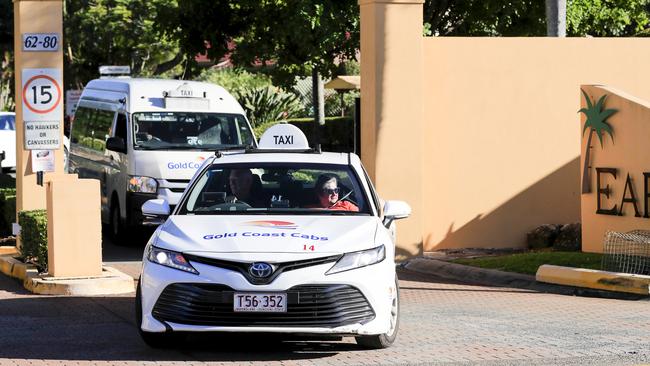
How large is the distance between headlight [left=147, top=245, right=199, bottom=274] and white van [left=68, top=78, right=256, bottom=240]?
7.99 m

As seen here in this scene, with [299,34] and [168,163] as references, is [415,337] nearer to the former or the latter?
[168,163]

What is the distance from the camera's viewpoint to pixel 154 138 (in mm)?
18703

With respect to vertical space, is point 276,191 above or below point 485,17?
below

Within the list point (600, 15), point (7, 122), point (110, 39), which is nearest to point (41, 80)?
point (600, 15)

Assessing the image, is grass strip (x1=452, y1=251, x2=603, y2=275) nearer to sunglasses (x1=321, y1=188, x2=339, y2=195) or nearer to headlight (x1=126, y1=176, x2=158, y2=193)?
headlight (x1=126, y1=176, x2=158, y2=193)

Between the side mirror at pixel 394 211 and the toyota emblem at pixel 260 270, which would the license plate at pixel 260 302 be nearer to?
the toyota emblem at pixel 260 270

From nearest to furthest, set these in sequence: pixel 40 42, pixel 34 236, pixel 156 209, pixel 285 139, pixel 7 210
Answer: pixel 156 209
pixel 285 139
pixel 34 236
pixel 40 42
pixel 7 210

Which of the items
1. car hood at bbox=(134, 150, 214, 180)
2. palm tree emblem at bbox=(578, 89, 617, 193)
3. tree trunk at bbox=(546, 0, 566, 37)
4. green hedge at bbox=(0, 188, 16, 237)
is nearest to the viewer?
palm tree emblem at bbox=(578, 89, 617, 193)

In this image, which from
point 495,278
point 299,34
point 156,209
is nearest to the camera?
point 156,209

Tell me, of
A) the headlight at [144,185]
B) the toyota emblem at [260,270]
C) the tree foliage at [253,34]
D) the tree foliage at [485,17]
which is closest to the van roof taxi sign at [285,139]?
the toyota emblem at [260,270]

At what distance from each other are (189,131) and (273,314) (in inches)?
385

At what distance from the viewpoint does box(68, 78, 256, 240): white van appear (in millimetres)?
18109

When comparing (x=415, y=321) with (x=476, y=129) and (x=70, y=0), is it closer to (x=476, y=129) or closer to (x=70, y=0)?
(x=476, y=129)

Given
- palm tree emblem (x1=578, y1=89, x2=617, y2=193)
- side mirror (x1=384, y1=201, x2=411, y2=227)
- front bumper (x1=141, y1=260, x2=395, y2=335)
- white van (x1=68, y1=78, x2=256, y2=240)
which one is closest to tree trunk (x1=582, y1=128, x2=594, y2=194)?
palm tree emblem (x1=578, y1=89, x2=617, y2=193)
